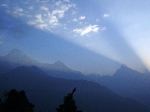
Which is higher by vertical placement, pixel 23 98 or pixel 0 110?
pixel 23 98

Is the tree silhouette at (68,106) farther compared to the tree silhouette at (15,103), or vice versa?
the tree silhouette at (15,103)

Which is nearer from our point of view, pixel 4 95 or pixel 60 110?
pixel 60 110

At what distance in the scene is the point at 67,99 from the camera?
2103cm

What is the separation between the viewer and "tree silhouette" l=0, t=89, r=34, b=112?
2280 cm

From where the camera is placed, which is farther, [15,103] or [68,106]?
[15,103]

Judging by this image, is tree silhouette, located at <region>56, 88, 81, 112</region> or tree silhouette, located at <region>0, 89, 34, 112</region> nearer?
tree silhouette, located at <region>56, 88, 81, 112</region>

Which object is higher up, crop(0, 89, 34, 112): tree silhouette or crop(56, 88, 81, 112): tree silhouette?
crop(56, 88, 81, 112): tree silhouette

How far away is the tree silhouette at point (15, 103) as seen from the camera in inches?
898

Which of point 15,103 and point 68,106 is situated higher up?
point 68,106

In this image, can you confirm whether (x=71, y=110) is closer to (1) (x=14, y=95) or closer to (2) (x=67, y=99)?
(2) (x=67, y=99)

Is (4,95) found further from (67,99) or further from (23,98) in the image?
(67,99)

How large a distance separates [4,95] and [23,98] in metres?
1.71

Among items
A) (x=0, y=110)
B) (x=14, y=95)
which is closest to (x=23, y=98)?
(x=14, y=95)

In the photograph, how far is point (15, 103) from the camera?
23047 millimetres
